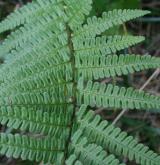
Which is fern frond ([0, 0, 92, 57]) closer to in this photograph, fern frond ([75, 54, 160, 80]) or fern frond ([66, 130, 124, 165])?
fern frond ([75, 54, 160, 80])

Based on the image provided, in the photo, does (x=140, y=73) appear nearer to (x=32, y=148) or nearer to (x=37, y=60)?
(x=37, y=60)

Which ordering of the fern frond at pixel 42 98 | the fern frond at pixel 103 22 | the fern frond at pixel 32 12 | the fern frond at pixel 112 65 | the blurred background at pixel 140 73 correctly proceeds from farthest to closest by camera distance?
the blurred background at pixel 140 73
the fern frond at pixel 32 12
the fern frond at pixel 103 22
the fern frond at pixel 112 65
the fern frond at pixel 42 98

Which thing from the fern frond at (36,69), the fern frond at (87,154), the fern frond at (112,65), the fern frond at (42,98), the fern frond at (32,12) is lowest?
the fern frond at (87,154)

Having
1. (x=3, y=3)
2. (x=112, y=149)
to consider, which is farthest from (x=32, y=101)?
(x=3, y=3)

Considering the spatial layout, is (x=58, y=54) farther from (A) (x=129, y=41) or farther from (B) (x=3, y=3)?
(B) (x=3, y=3)

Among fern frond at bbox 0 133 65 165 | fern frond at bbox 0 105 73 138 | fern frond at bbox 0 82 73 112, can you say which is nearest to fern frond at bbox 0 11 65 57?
fern frond at bbox 0 82 73 112

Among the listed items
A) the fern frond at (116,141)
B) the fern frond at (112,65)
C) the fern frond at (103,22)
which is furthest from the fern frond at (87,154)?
the fern frond at (103,22)

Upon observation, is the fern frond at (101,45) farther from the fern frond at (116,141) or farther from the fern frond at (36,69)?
the fern frond at (116,141)
